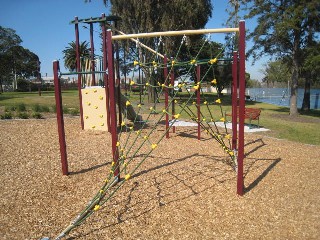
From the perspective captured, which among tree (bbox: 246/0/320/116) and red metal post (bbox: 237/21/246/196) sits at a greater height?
tree (bbox: 246/0/320/116)

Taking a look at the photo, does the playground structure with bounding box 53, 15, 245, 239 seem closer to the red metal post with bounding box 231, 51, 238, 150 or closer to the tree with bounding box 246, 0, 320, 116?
the red metal post with bounding box 231, 51, 238, 150

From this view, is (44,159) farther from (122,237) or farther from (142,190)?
(122,237)

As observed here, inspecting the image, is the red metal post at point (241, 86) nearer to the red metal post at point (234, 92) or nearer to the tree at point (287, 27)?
the red metal post at point (234, 92)

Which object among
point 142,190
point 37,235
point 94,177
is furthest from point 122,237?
point 94,177

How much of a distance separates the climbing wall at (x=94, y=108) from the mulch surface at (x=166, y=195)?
148 centimetres

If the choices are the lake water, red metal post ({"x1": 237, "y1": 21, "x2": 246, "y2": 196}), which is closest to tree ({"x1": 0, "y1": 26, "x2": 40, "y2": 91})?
the lake water

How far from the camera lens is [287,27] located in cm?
1392

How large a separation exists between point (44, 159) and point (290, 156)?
5.16 m

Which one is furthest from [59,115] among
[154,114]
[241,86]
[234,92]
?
[234,92]

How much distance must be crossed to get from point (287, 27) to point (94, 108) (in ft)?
35.6

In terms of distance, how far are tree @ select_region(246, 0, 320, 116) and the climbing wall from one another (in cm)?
1054

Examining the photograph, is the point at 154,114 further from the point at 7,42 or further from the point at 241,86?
the point at 7,42

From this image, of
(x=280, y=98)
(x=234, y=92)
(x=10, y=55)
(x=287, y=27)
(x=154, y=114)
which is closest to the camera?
(x=234, y=92)

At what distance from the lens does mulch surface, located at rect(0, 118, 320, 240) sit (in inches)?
125
